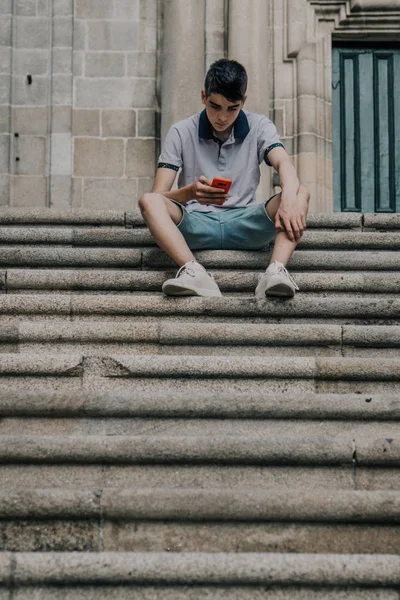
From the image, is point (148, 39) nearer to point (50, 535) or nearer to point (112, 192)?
point (112, 192)

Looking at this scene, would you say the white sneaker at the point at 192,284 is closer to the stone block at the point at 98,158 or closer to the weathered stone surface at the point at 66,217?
the weathered stone surface at the point at 66,217

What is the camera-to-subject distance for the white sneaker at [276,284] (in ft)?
13.5

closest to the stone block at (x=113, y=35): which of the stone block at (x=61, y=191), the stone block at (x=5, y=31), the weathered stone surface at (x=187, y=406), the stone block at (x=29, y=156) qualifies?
the stone block at (x=5, y=31)

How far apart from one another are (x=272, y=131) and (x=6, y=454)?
2549mm

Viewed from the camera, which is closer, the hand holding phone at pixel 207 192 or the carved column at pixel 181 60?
the hand holding phone at pixel 207 192

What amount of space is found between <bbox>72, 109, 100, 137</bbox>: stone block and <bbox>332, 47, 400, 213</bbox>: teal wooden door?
222 centimetres

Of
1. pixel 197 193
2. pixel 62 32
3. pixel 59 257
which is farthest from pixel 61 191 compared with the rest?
pixel 197 193

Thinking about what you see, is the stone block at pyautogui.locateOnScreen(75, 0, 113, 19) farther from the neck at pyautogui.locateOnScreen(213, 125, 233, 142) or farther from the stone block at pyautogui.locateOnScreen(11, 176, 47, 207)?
the neck at pyautogui.locateOnScreen(213, 125, 233, 142)

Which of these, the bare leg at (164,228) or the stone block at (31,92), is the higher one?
the stone block at (31,92)

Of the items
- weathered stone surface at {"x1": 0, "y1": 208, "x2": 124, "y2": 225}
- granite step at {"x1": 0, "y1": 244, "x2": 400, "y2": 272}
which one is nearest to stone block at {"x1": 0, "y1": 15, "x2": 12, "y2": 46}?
weathered stone surface at {"x1": 0, "y1": 208, "x2": 124, "y2": 225}

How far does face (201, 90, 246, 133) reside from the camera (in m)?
4.57

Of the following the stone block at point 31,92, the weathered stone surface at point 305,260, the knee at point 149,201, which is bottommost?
the weathered stone surface at point 305,260

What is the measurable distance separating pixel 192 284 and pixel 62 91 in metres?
4.82

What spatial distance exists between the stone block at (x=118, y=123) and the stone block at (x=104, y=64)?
1.20 feet
